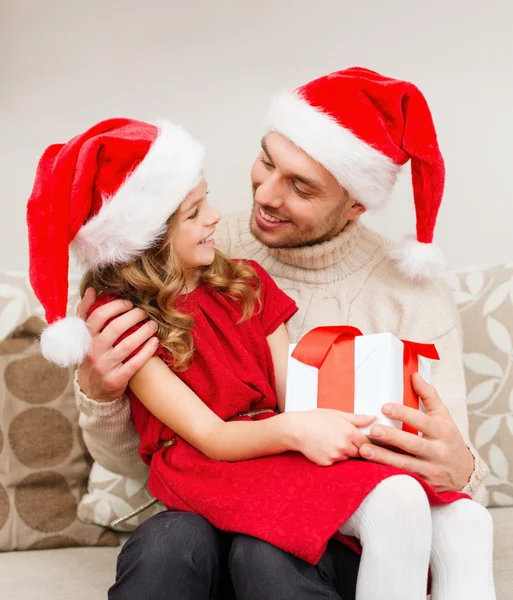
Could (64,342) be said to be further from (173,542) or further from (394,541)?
(394,541)

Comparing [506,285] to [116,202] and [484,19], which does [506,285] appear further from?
[116,202]

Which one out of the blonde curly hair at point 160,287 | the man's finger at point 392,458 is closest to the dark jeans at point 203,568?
the man's finger at point 392,458

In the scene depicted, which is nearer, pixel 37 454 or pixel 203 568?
pixel 203 568

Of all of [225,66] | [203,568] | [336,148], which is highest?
[225,66]

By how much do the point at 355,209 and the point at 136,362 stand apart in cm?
67

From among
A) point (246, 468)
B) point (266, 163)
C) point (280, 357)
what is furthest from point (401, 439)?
point (266, 163)

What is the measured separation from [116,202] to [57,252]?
143 millimetres

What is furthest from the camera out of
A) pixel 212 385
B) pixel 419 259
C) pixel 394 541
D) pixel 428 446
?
pixel 419 259

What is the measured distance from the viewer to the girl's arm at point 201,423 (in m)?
1.35

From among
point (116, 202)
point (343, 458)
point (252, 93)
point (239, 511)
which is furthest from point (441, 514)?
point (252, 93)

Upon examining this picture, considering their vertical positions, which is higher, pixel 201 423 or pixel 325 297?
pixel 325 297

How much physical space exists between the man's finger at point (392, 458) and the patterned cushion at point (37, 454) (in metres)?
0.78

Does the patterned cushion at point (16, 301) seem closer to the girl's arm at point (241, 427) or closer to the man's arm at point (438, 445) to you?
the girl's arm at point (241, 427)

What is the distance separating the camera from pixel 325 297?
1.81m
